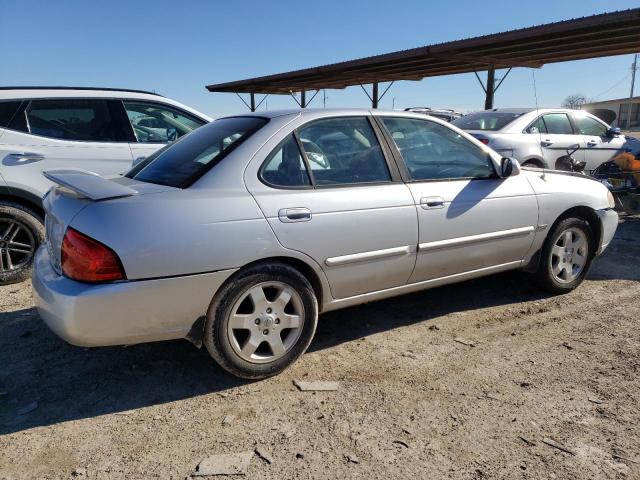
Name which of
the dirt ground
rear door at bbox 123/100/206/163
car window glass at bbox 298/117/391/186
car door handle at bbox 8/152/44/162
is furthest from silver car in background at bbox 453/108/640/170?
car door handle at bbox 8/152/44/162

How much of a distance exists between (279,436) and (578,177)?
11.6 ft

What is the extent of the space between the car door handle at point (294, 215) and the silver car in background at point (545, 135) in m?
5.57

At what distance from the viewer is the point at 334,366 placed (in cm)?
328

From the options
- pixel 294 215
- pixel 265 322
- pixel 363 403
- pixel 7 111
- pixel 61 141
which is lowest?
pixel 363 403

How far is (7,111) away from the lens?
15.9 ft

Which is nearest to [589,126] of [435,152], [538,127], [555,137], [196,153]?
[555,137]

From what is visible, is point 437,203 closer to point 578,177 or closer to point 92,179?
point 578,177

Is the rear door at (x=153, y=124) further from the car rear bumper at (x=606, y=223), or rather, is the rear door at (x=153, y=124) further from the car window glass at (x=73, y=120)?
the car rear bumper at (x=606, y=223)

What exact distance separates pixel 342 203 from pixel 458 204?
995mm

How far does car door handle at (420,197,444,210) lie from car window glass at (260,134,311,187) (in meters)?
0.85

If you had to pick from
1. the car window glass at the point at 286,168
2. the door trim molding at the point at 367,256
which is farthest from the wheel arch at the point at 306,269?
the car window glass at the point at 286,168

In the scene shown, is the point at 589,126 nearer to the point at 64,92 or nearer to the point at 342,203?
the point at 342,203

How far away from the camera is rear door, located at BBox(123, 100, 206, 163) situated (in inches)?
212

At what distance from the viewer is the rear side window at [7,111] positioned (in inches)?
190
